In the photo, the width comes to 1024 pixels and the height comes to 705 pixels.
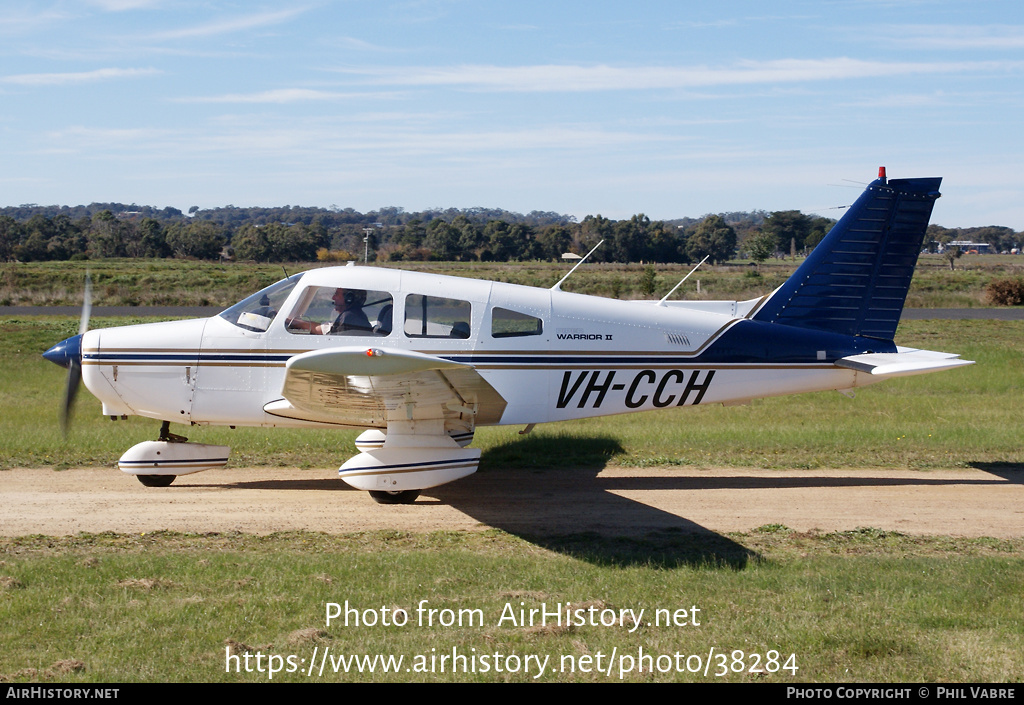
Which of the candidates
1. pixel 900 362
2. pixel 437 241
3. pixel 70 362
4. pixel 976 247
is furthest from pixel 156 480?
pixel 976 247

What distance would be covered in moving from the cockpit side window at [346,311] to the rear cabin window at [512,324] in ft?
3.58

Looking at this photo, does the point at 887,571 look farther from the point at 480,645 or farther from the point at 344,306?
the point at 344,306

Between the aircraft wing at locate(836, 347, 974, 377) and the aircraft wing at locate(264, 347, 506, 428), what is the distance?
400cm

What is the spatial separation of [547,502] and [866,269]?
465 centimetres

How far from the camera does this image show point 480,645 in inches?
208

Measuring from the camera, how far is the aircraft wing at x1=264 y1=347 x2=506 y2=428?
672 centimetres

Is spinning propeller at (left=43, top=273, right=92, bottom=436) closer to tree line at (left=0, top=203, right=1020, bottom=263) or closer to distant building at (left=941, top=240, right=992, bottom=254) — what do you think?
tree line at (left=0, top=203, right=1020, bottom=263)

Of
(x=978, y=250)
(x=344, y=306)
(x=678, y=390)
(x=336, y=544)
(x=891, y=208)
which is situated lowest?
(x=336, y=544)

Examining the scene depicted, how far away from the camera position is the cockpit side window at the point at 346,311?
8977 mm

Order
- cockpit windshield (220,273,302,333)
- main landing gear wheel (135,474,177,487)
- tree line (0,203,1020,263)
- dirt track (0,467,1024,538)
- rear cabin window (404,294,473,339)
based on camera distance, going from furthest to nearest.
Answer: tree line (0,203,1020,263), main landing gear wheel (135,474,177,487), cockpit windshield (220,273,302,333), rear cabin window (404,294,473,339), dirt track (0,467,1024,538)

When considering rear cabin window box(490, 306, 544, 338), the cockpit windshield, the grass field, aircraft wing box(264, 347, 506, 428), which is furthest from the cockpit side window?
the grass field

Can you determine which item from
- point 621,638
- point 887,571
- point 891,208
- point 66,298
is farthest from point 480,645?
point 66,298

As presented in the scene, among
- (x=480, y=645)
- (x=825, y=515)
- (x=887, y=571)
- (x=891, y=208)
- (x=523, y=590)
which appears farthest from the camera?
(x=891, y=208)
